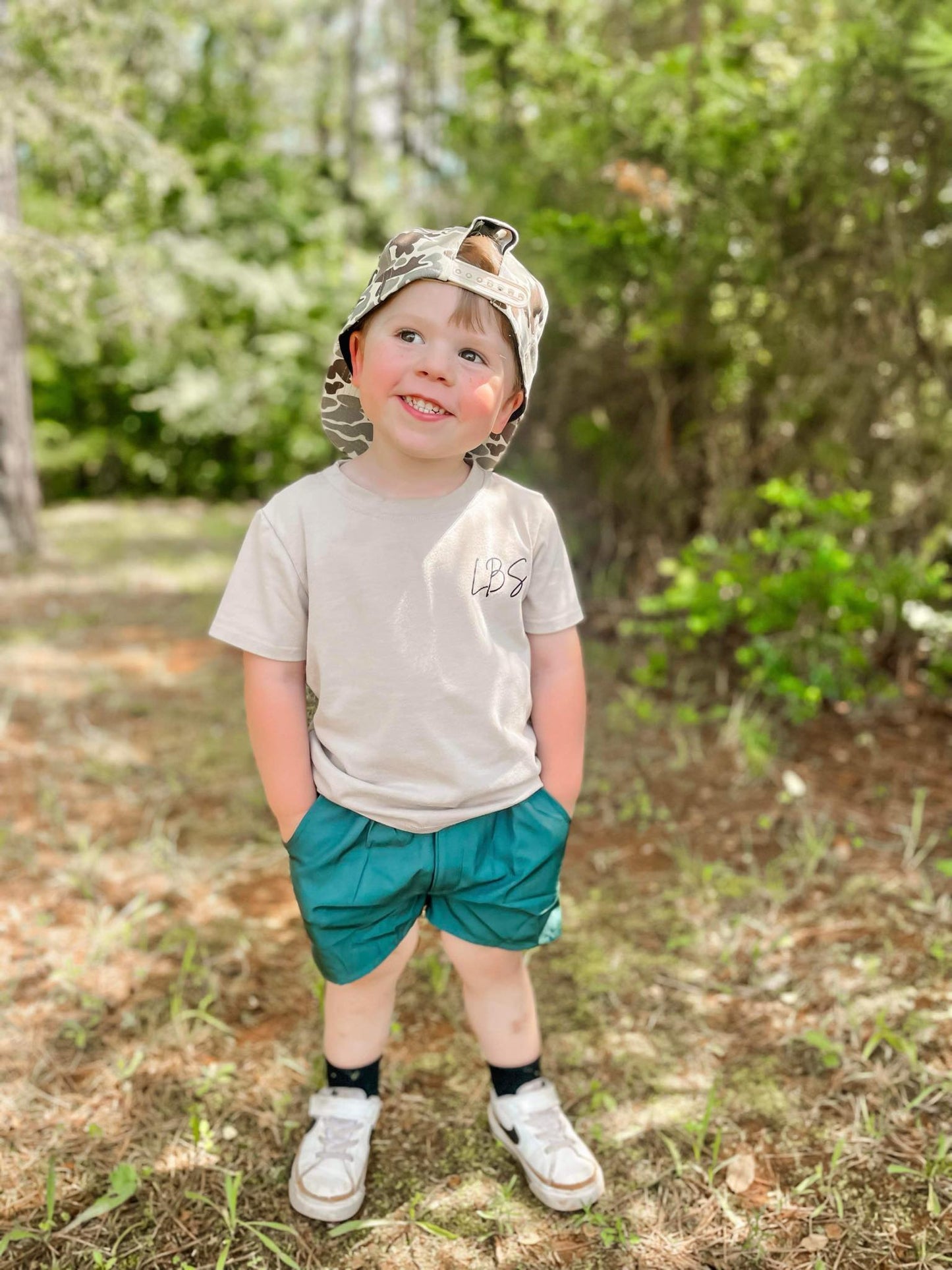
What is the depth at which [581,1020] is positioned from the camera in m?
2.16

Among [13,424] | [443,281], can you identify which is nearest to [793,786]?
[443,281]

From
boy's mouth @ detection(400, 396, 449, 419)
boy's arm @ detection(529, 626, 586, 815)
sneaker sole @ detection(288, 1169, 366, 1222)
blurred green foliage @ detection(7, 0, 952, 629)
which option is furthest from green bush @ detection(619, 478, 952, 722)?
sneaker sole @ detection(288, 1169, 366, 1222)

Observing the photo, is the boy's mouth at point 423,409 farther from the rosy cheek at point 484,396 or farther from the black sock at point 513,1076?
the black sock at point 513,1076

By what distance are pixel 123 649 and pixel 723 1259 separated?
4044 mm

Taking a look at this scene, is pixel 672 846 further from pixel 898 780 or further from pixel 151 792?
pixel 151 792

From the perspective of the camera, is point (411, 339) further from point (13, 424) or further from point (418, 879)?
point (13, 424)

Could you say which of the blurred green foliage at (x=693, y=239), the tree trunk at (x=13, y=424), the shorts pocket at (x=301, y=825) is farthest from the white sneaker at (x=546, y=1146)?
the tree trunk at (x=13, y=424)

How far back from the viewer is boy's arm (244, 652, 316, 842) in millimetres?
1522

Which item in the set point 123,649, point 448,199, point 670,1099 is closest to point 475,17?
point 448,199

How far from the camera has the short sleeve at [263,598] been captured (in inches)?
58.2

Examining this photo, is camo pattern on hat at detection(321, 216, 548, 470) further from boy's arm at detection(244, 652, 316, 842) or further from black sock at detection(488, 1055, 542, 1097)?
black sock at detection(488, 1055, 542, 1097)

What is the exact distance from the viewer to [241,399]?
32.7 feet

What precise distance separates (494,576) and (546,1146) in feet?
3.27

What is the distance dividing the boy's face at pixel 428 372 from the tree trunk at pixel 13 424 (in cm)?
525
